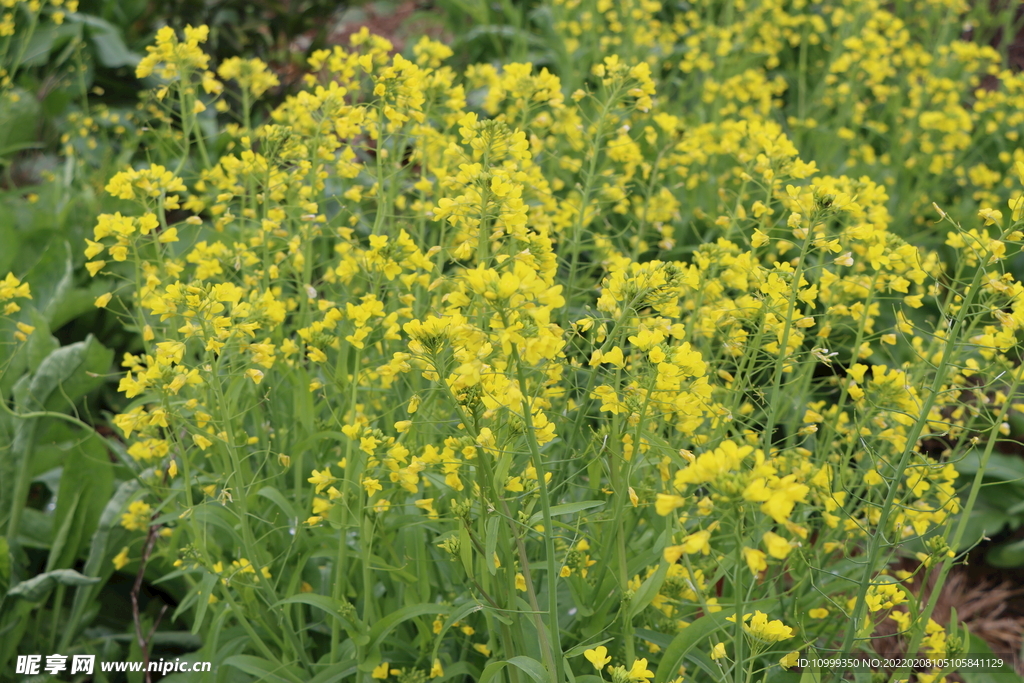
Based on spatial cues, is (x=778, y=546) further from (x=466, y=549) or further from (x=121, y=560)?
(x=121, y=560)

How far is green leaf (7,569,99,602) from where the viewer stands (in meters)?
2.58

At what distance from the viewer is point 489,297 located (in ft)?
4.59

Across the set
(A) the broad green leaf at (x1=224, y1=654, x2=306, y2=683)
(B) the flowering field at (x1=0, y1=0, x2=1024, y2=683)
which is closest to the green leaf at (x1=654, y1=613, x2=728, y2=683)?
(B) the flowering field at (x1=0, y1=0, x2=1024, y2=683)

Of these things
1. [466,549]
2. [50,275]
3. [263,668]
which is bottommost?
[263,668]

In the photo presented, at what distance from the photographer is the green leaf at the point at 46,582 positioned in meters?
2.58

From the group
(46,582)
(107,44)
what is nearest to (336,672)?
(46,582)

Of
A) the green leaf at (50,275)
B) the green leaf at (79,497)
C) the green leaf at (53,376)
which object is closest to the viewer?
the green leaf at (53,376)

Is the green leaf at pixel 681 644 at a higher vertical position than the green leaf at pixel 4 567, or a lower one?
higher

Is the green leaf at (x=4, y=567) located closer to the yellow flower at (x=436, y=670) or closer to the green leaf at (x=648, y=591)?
the yellow flower at (x=436, y=670)

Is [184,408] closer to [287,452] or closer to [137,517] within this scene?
[287,452]

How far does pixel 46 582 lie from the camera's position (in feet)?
8.55

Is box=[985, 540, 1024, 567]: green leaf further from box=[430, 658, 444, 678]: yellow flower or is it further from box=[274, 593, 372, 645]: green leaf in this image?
box=[274, 593, 372, 645]: green leaf

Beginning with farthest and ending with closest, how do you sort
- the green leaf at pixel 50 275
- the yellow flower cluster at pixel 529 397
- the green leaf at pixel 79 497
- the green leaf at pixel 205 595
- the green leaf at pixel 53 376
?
the green leaf at pixel 50 275 → the green leaf at pixel 79 497 → the green leaf at pixel 53 376 → the green leaf at pixel 205 595 → the yellow flower cluster at pixel 529 397

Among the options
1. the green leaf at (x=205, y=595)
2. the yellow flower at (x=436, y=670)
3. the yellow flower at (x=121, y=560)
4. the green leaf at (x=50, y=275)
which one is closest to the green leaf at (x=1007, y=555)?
the yellow flower at (x=436, y=670)
